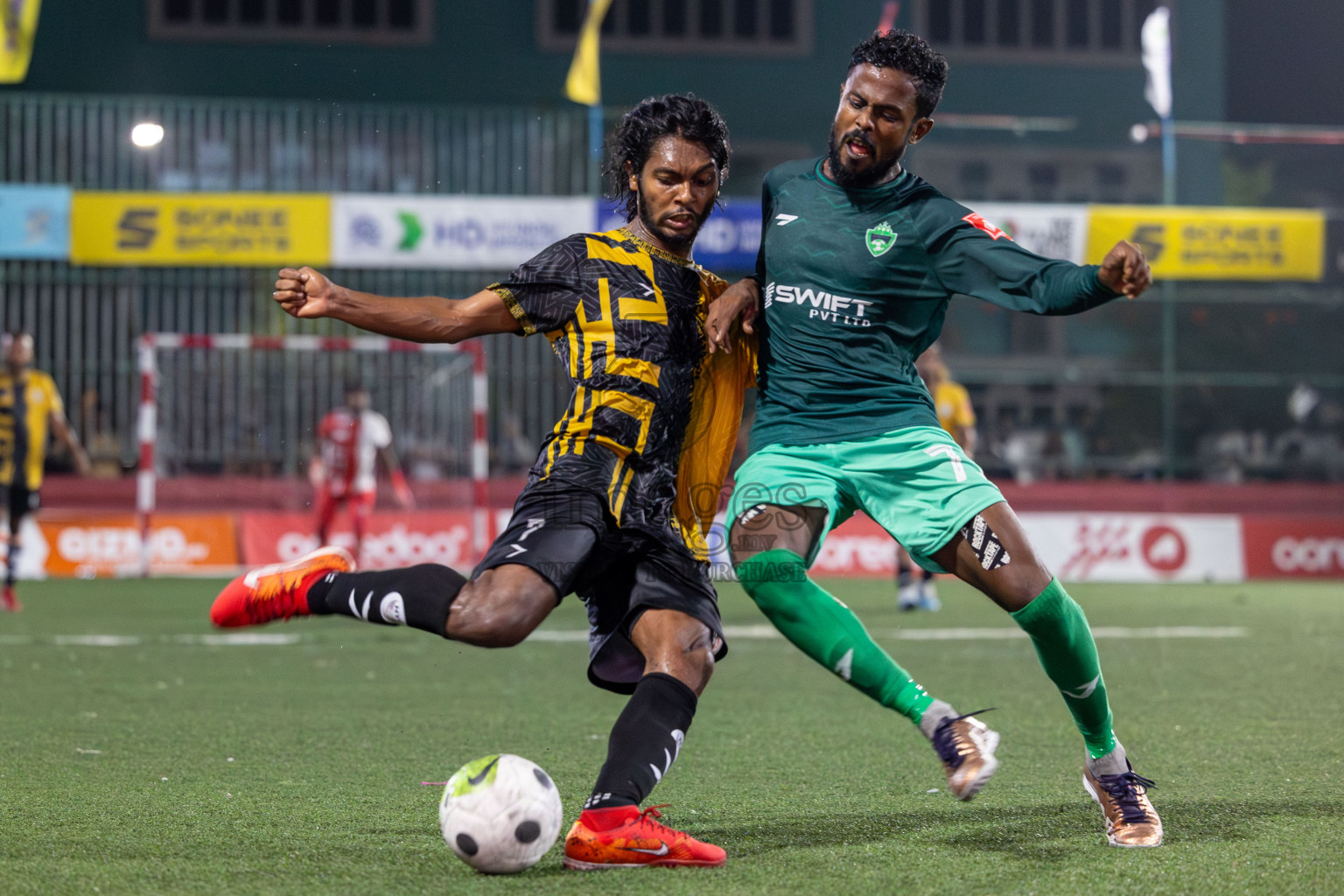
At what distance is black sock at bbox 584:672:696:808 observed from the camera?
365cm

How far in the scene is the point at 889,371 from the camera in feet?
13.5

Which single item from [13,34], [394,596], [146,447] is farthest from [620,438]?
[13,34]

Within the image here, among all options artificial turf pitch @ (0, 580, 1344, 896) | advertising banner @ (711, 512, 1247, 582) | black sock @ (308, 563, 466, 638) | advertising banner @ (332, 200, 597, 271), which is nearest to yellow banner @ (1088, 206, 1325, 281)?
advertising banner @ (711, 512, 1247, 582)

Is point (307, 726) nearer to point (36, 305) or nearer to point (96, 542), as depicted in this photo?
point (96, 542)

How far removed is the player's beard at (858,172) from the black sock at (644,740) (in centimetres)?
143

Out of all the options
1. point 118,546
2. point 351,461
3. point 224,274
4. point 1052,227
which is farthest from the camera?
point 1052,227

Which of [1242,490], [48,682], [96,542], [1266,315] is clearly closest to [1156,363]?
[1266,315]

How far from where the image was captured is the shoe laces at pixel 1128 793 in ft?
12.9

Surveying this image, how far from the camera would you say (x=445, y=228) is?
54.2 feet

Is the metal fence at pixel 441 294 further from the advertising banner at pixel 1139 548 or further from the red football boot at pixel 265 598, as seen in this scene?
the red football boot at pixel 265 598

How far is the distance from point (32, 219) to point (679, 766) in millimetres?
13341

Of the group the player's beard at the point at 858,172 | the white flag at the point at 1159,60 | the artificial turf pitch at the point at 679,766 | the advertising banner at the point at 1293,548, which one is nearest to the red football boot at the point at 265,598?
the artificial turf pitch at the point at 679,766

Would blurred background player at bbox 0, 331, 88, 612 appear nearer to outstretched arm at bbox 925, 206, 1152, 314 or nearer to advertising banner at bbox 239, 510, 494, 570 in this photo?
advertising banner at bbox 239, 510, 494, 570

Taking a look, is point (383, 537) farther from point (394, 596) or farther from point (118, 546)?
point (394, 596)
